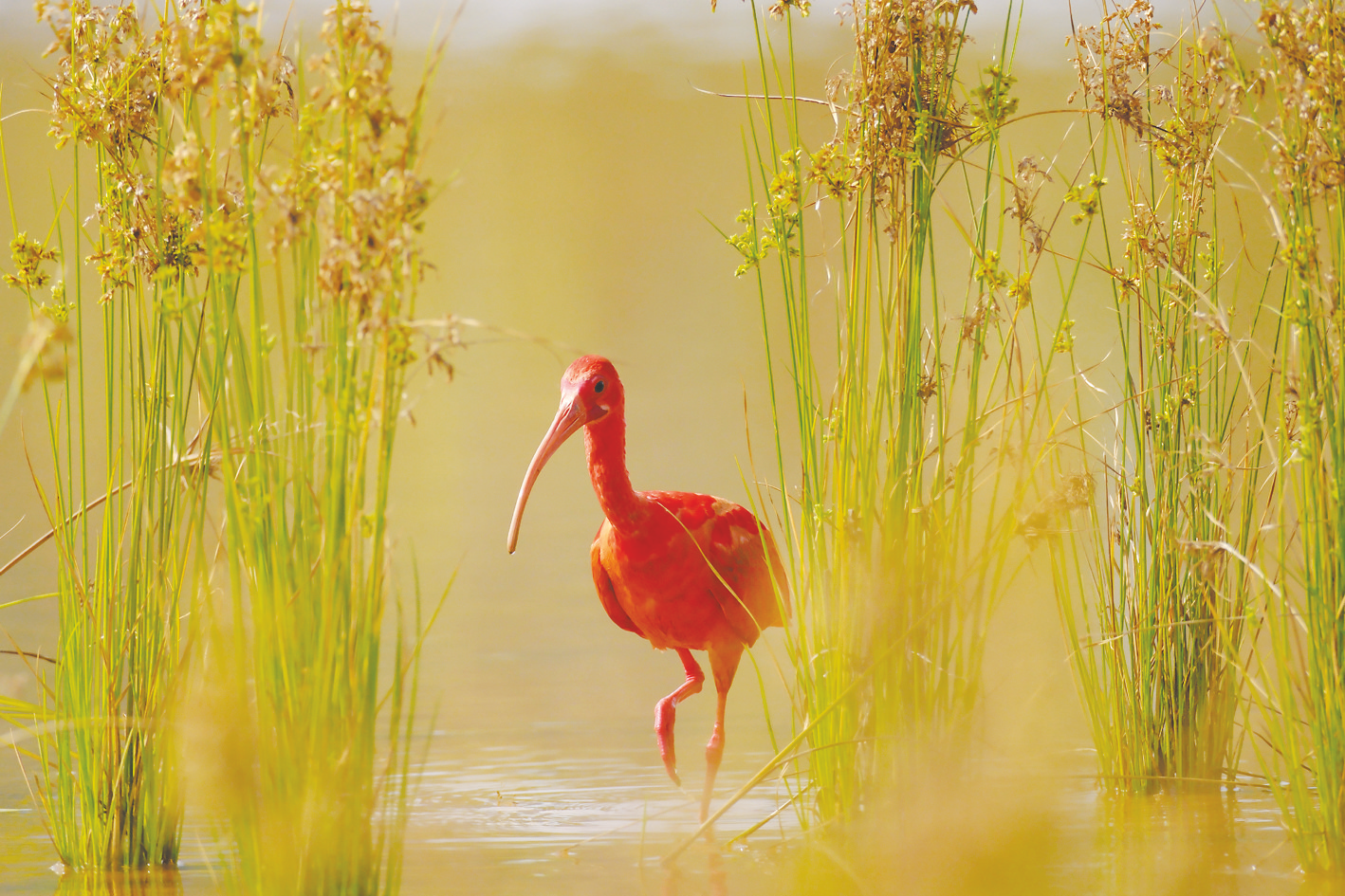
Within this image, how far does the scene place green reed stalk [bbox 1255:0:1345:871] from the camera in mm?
1711

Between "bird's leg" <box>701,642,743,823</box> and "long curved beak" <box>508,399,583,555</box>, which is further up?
"long curved beak" <box>508,399,583,555</box>

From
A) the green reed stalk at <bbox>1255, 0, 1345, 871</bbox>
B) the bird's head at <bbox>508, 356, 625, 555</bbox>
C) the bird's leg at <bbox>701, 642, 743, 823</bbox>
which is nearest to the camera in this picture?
the green reed stalk at <bbox>1255, 0, 1345, 871</bbox>

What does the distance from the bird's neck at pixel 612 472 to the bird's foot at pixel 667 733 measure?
1.51 ft

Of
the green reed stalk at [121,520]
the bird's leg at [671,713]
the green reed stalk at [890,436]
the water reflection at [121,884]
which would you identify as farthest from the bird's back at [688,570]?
the water reflection at [121,884]

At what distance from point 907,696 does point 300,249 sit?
3.81 ft

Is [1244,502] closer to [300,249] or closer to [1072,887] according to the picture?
[1072,887]

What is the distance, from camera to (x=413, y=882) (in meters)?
2.10

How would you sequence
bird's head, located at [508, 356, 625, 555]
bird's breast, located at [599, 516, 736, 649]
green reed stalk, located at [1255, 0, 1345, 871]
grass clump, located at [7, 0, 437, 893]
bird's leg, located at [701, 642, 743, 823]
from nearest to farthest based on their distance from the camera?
grass clump, located at [7, 0, 437, 893] → green reed stalk, located at [1255, 0, 1345, 871] → bird's head, located at [508, 356, 625, 555] → bird's breast, located at [599, 516, 736, 649] → bird's leg, located at [701, 642, 743, 823]

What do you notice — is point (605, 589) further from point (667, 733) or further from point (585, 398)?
point (585, 398)

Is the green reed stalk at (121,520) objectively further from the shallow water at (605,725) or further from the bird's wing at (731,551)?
the bird's wing at (731,551)

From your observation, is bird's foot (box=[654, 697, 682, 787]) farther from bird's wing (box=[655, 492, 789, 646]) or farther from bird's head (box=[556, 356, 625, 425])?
bird's head (box=[556, 356, 625, 425])

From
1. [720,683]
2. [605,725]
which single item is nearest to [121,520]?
[720,683]

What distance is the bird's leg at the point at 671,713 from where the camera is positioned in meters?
2.61

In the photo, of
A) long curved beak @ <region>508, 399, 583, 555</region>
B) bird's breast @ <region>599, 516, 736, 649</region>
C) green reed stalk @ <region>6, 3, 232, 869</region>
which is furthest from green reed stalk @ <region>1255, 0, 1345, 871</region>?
green reed stalk @ <region>6, 3, 232, 869</region>
